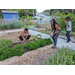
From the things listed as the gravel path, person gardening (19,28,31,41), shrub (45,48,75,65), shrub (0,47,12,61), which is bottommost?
the gravel path

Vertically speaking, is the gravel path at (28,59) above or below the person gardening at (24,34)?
below

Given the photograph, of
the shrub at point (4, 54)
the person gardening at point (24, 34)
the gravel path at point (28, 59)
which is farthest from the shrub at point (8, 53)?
the person gardening at point (24, 34)

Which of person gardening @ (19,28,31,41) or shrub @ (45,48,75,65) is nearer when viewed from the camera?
shrub @ (45,48,75,65)

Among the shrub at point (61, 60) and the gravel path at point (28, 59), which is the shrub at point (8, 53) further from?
the shrub at point (61, 60)

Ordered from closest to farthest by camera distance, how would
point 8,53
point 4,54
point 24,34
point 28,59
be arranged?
point 4,54 → point 8,53 → point 28,59 → point 24,34

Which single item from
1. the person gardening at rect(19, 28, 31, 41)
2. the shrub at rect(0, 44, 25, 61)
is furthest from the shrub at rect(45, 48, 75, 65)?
the person gardening at rect(19, 28, 31, 41)

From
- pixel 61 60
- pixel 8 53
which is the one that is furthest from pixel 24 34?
pixel 61 60

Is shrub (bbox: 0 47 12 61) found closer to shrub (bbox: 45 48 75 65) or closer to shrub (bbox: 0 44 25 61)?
shrub (bbox: 0 44 25 61)

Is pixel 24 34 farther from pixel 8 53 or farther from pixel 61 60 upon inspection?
pixel 61 60

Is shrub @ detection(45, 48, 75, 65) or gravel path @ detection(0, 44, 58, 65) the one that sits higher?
shrub @ detection(45, 48, 75, 65)

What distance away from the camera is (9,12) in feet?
52.4
